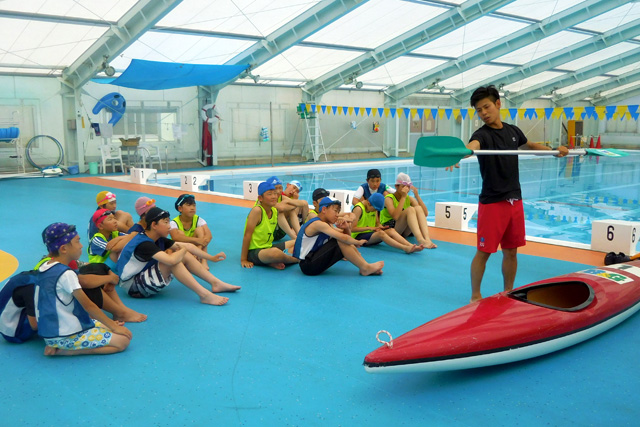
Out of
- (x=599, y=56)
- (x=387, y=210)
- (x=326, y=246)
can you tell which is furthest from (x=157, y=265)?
(x=599, y=56)

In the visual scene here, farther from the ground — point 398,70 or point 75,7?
point 75,7

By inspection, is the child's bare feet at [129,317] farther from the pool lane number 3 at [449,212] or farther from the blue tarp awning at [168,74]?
the blue tarp awning at [168,74]

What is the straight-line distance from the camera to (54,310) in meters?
3.31

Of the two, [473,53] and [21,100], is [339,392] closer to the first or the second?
[21,100]

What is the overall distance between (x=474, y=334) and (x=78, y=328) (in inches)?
95.1

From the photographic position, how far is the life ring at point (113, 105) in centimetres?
1633

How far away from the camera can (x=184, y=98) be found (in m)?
20.1

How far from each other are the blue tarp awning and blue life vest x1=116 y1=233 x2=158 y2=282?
10.5 m

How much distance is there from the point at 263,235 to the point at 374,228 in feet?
5.01

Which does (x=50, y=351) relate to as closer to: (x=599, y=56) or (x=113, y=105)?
(x=113, y=105)

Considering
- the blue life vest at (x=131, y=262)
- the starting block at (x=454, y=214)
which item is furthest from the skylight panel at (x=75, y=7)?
the blue life vest at (x=131, y=262)

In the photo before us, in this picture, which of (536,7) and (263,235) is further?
(536,7)

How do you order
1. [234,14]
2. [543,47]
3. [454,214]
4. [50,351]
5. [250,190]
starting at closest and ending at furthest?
[50,351], [454,214], [250,190], [234,14], [543,47]

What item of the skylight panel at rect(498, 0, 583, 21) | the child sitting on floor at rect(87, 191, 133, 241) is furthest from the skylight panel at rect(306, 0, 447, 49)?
the child sitting on floor at rect(87, 191, 133, 241)
